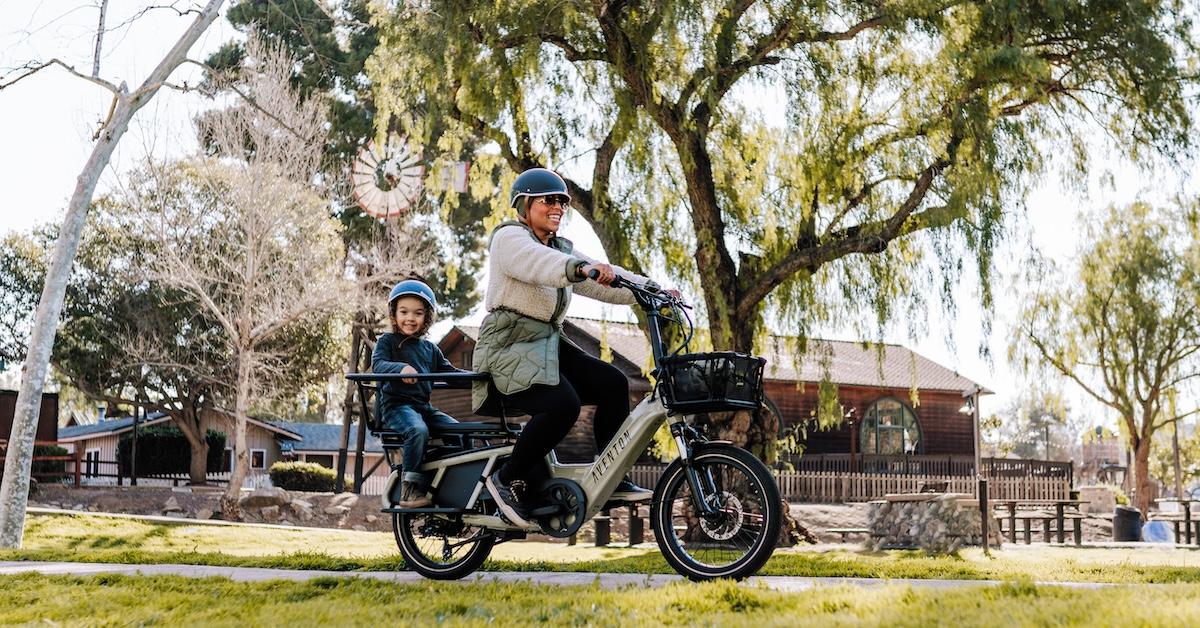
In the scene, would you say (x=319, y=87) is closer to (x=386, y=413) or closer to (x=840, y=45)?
→ (x=840, y=45)

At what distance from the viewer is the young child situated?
6.14 m

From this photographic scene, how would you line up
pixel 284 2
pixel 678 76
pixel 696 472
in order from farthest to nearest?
pixel 284 2, pixel 678 76, pixel 696 472

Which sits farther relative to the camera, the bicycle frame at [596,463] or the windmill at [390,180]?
the windmill at [390,180]

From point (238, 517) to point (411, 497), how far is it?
760 inches

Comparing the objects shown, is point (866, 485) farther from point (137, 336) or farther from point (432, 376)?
point (432, 376)

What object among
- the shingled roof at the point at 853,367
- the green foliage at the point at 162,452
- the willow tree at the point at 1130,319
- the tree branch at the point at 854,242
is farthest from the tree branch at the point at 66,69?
the green foliage at the point at 162,452

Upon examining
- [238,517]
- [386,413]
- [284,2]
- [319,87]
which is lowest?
[238,517]

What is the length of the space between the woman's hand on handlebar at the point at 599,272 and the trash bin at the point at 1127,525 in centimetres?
2056

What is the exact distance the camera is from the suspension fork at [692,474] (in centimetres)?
529

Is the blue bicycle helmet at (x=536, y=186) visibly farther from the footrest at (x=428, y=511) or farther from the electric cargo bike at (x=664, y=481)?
the footrest at (x=428, y=511)

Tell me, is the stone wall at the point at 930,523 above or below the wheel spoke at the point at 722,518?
below

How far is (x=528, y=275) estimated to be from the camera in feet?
17.9

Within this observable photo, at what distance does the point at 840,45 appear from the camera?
14.0 m

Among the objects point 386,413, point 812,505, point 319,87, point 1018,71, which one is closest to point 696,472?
point 386,413
